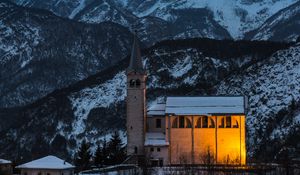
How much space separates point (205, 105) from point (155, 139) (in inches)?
401

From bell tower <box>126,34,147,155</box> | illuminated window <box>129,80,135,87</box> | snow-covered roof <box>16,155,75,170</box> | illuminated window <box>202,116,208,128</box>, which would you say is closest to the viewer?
snow-covered roof <box>16,155,75,170</box>

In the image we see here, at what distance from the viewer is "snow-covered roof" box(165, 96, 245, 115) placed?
136 metres

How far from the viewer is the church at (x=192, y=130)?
13600cm

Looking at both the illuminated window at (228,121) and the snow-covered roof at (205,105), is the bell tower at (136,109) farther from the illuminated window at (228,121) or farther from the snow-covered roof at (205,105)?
the illuminated window at (228,121)

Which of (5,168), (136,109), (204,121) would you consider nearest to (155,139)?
(136,109)

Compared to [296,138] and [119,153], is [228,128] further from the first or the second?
[296,138]

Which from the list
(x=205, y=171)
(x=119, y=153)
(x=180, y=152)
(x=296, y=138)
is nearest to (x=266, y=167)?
Answer: (x=205, y=171)

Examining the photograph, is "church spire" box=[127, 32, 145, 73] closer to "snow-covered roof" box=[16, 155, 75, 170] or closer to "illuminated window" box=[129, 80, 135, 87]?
"illuminated window" box=[129, 80, 135, 87]

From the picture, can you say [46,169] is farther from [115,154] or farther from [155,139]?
[155,139]

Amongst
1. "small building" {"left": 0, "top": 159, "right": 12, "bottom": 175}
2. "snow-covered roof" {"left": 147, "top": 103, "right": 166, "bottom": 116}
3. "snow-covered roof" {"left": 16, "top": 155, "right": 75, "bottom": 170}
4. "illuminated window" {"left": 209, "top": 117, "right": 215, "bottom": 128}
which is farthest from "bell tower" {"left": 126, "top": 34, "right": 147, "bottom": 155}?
"small building" {"left": 0, "top": 159, "right": 12, "bottom": 175}

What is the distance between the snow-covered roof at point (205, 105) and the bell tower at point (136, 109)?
4.64m

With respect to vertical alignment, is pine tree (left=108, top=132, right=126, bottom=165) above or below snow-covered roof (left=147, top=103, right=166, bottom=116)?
below

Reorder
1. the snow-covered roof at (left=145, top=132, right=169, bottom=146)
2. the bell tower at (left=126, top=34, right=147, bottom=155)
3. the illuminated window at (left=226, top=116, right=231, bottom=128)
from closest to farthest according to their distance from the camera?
1. the snow-covered roof at (left=145, top=132, right=169, bottom=146)
2. the bell tower at (left=126, top=34, right=147, bottom=155)
3. the illuminated window at (left=226, top=116, right=231, bottom=128)

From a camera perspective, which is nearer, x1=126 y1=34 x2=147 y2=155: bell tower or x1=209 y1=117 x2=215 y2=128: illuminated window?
x1=126 y1=34 x2=147 y2=155: bell tower
